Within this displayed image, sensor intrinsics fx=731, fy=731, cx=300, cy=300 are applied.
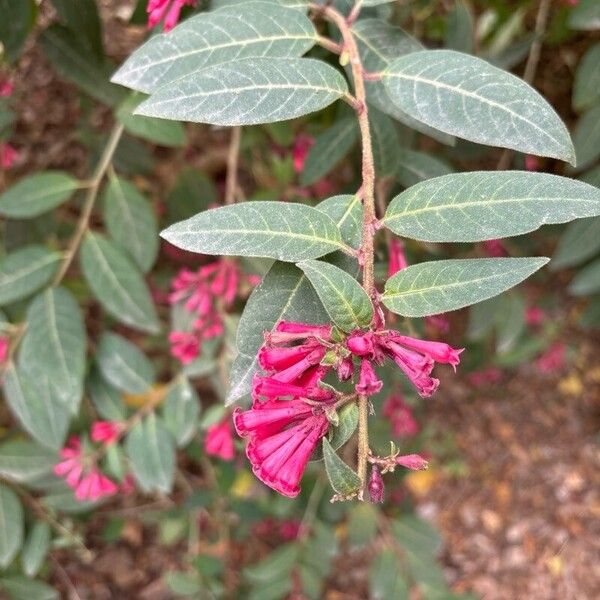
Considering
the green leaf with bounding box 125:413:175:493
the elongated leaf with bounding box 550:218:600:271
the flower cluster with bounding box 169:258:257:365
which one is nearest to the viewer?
the elongated leaf with bounding box 550:218:600:271

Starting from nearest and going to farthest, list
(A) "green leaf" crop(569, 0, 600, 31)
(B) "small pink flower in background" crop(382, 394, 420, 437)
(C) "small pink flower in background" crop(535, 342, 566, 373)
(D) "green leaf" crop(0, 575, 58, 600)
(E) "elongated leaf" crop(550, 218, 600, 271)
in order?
(A) "green leaf" crop(569, 0, 600, 31), (E) "elongated leaf" crop(550, 218, 600, 271), (D) "green leaf" crop(0, 575, 58, 600), (B) "small pink flower in background" crop(382, 394, 420, 437), (C) "small pink flower in background" crop(535, 342, 566, 373)

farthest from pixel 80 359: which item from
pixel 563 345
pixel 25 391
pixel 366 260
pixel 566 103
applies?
pixel 563 345

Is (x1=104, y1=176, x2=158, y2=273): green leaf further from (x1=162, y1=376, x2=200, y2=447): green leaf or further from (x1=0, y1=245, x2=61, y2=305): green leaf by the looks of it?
(x1=162, y1=376, x2=200, y2=447): green leaf

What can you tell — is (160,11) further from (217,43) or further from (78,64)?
(78,64)

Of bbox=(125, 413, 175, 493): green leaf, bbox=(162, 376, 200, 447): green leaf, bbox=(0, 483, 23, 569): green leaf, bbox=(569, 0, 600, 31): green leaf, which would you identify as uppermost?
bbox=(569, 0, 600, 31): green leaf

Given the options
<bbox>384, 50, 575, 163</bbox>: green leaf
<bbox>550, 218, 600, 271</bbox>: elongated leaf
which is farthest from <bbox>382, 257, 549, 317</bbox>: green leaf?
<bbox>550, 218, 600, 271</bbox>: elongated leaf

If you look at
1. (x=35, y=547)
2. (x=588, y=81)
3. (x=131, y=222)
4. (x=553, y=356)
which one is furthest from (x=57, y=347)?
(x=553, y=356)

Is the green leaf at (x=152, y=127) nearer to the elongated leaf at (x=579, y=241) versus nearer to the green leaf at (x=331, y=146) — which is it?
the green leaf at (x=331, y=146)
